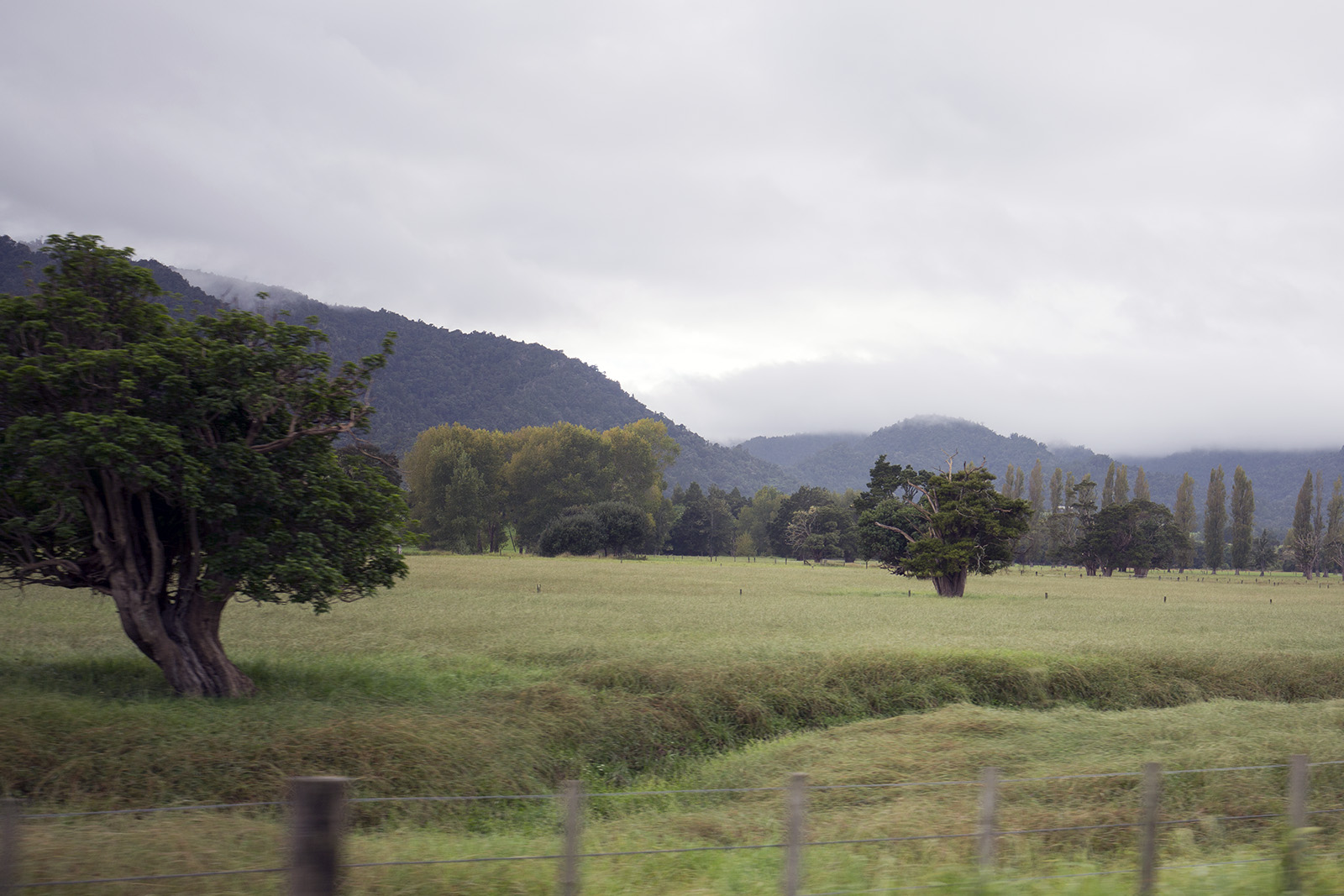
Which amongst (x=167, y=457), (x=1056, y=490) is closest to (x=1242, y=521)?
(x=1056, y=490)

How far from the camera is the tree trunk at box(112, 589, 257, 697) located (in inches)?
576

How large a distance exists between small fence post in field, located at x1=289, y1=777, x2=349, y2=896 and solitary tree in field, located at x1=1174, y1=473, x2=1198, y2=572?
114891mm

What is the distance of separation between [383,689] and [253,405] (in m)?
6.48

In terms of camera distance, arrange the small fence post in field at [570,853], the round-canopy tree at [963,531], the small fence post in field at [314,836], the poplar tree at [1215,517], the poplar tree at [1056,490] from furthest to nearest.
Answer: the poplar tree at [1056,490] → the poplar tree at [1215,517] → the round-canopy tree at [963,531] → the small fence post in field at [570,853] → the small fence post in field at [314,836]

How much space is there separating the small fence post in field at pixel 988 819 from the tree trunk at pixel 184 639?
44.4 feet

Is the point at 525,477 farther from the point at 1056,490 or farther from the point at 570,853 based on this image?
the point at 570,853

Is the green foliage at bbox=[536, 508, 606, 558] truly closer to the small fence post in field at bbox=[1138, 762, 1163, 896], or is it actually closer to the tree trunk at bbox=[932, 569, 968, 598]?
the tree trunk at bbox=[932, 569, 968, 598]

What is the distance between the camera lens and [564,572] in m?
59.4

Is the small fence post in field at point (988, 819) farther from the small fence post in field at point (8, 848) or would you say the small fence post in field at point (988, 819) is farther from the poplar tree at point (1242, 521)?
the poplar tree at point (1242, 521)

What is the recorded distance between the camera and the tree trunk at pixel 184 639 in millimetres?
14625

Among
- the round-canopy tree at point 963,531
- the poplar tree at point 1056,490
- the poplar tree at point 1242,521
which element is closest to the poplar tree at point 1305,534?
the poplar tree at point 1242,521

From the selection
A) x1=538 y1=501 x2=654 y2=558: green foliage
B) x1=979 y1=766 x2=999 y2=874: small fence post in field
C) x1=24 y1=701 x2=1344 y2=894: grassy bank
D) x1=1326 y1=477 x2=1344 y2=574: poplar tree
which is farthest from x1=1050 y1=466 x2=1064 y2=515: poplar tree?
x1=979 y1=766 x2=999 y2=874: small fence post in field

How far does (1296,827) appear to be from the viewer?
670cm

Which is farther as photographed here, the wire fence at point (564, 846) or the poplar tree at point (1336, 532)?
the poplar tree at point (1336, 532)
